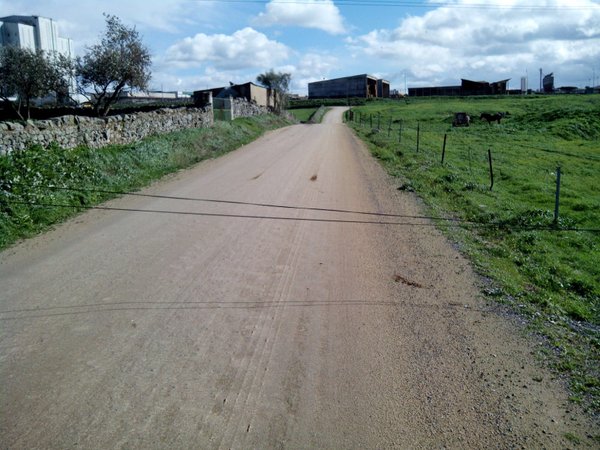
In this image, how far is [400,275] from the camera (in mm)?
7305

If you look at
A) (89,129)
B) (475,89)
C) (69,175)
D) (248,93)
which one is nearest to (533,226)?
(69,175)

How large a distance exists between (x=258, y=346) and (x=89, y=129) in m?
11.9

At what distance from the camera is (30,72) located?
99.1 feet

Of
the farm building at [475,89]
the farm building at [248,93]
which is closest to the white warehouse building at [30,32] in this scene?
the farm building at [248,93]

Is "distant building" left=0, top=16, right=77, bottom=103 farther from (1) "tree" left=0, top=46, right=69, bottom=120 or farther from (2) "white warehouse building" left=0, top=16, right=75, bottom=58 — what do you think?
(1) "tree" left=0, top=46, right=69, bottom=120

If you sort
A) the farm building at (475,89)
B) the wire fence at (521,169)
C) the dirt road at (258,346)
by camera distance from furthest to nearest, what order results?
the farm building at (475,89) < the wire fence at (521,169) < the dirt road at (258,346)

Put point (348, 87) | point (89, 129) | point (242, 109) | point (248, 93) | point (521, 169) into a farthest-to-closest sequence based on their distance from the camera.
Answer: point (348, 87)
point (248, 93)
point (242, 109)
point (521, 169)
point (89, 129)

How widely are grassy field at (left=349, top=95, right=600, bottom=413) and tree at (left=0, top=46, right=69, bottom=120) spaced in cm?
2011

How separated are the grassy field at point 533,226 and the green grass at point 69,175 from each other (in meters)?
Answer: 7.60

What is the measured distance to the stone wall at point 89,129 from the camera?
11.6 meters

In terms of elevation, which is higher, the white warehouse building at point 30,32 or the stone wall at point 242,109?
the white warehouse building at point 30,32

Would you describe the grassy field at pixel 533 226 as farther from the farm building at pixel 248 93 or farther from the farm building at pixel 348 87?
the farm building at pixel 348 87

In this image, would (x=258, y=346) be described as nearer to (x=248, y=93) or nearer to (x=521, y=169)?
(x=521, y=169)

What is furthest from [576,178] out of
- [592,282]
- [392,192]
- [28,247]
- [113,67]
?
[113,67]
